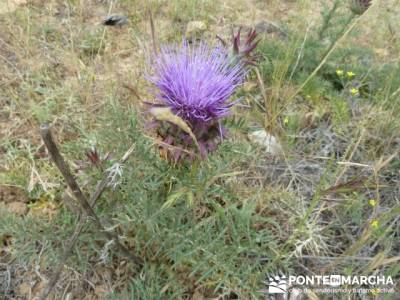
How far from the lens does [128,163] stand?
181 centimetres

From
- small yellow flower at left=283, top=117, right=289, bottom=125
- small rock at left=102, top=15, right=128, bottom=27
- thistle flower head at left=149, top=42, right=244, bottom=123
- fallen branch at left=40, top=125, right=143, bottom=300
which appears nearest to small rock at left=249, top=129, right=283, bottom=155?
small yellow flower at left=283, top=117, right=289, bottom=125

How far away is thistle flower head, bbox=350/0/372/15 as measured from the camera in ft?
8.07

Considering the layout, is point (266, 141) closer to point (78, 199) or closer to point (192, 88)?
point (192, 88)

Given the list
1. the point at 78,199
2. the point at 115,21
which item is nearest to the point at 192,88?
the point at 78,199

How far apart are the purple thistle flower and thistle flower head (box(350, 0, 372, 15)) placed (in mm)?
1321

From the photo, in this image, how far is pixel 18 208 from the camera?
2.13 m

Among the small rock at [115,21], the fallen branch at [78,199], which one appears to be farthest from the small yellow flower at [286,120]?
the small rock at [115,21]

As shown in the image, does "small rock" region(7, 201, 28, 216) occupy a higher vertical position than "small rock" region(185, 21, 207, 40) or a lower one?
lower

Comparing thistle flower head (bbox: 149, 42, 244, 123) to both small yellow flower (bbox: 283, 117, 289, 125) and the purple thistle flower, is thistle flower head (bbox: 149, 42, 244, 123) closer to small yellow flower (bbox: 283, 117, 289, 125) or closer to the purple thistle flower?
the purple thistle flower

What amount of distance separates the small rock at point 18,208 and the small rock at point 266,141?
137 centimetres

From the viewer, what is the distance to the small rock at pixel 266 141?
2476 mm

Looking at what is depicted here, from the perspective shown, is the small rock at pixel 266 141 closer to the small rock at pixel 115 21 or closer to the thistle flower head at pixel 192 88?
the thistle flower head at pixel 192 88

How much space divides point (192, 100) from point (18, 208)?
1.20 meters

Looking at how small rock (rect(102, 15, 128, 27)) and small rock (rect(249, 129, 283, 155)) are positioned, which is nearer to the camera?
small rock (rect(249, 129, 283, 155))
